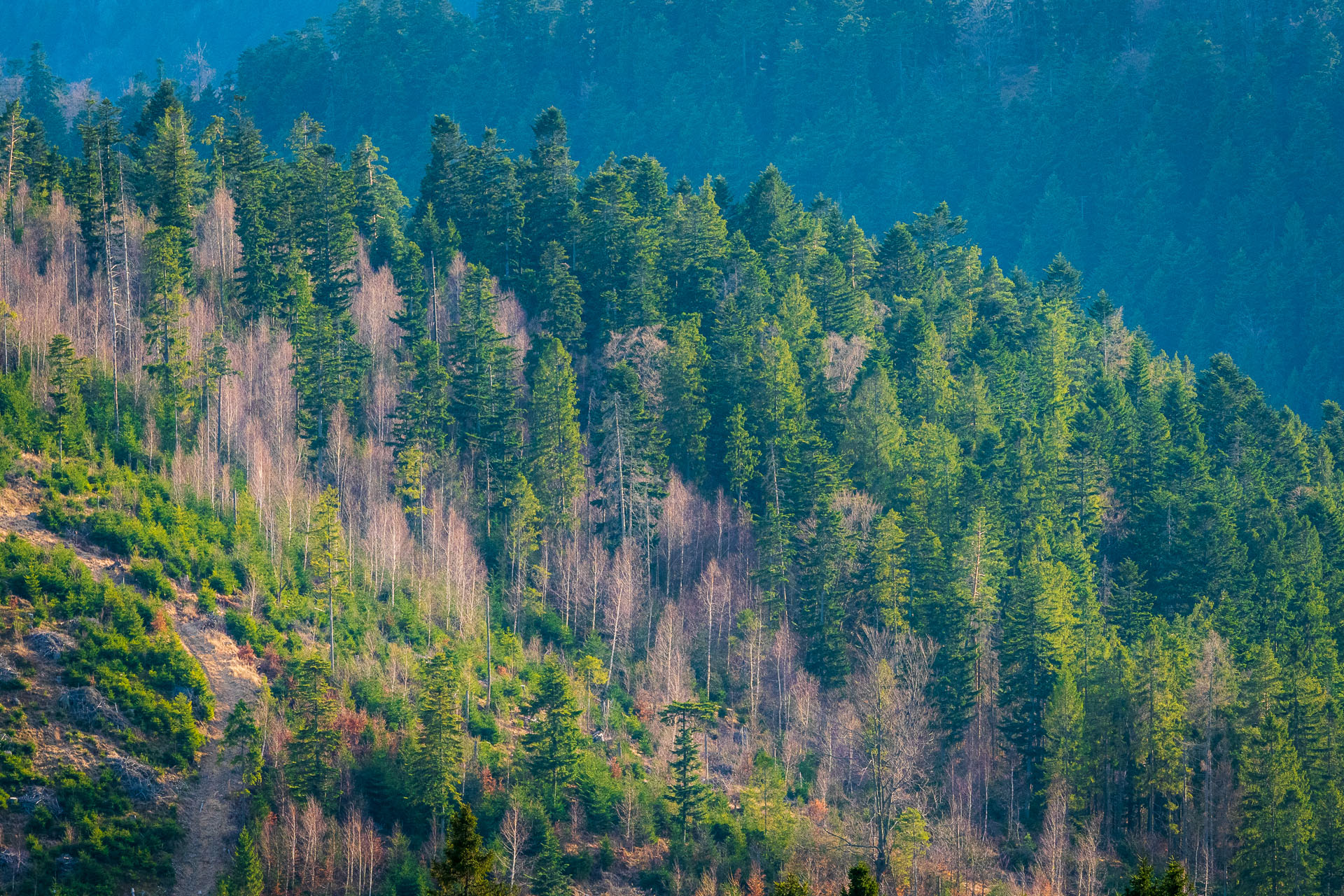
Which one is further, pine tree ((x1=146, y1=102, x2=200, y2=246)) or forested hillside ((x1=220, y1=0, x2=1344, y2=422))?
forested hillside ((x1=220, y1=0, x2=1344, y2=422))

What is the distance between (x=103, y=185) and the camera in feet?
274

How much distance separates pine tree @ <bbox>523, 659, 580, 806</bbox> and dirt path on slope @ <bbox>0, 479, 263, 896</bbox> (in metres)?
11.9

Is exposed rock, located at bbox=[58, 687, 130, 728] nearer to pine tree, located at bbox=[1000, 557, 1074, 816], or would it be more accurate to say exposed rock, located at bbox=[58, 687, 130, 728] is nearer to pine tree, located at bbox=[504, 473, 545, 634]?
pine tree, located at bbox=[504, 473, 545, 634]

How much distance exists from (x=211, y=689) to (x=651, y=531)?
26.4 metres

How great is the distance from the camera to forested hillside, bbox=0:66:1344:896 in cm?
6469

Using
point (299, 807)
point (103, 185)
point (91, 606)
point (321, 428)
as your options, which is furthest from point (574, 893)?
point (103, 185)

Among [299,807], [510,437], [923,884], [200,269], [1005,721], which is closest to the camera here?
[299,807]

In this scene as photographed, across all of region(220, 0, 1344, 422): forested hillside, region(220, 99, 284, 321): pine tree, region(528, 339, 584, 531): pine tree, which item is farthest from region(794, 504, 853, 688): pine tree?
region(220, 0, 1344, 422): forested hillside

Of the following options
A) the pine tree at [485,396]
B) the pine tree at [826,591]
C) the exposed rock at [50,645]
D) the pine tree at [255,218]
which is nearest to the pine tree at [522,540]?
the pine tree at [485,396]

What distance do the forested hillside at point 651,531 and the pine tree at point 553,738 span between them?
0.61 feet

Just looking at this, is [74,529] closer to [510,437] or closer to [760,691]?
[510,437]

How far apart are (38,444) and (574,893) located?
31263 mm

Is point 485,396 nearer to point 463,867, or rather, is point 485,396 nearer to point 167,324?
point 167,324

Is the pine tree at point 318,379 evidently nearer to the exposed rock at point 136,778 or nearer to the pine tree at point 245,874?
the exposed rock at point 136,778
